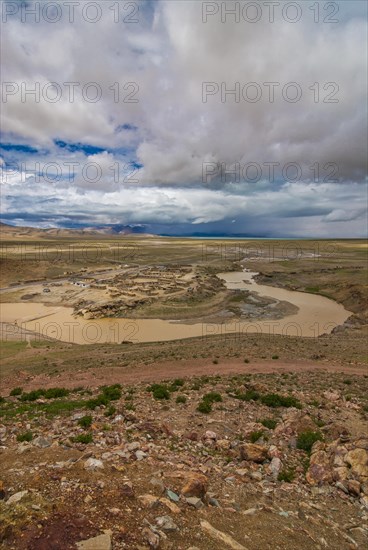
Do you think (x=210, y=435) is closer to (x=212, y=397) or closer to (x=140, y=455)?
(x=140, y=455)

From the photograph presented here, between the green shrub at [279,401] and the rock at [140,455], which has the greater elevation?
the rock at [140,455]

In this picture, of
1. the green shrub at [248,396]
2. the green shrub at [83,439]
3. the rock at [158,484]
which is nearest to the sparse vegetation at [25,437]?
the green shrub at [83,439]

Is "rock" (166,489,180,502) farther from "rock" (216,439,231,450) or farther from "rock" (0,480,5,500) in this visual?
"rock" (0,480,5,500)

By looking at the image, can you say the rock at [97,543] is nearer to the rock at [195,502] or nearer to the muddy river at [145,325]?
the rock at [195,502]

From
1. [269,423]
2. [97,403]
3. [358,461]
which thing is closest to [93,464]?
[97,403]

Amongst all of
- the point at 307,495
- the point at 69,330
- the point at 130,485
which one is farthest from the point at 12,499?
the point at 69,330

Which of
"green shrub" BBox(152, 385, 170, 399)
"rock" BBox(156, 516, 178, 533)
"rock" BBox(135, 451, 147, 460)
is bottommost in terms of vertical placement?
"green shrub" BBox(152, 385, 170, 399)

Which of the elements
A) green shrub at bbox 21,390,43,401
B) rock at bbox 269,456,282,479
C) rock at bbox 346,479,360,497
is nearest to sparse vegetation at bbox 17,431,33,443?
green shrub at bbox 21,390,43,401
